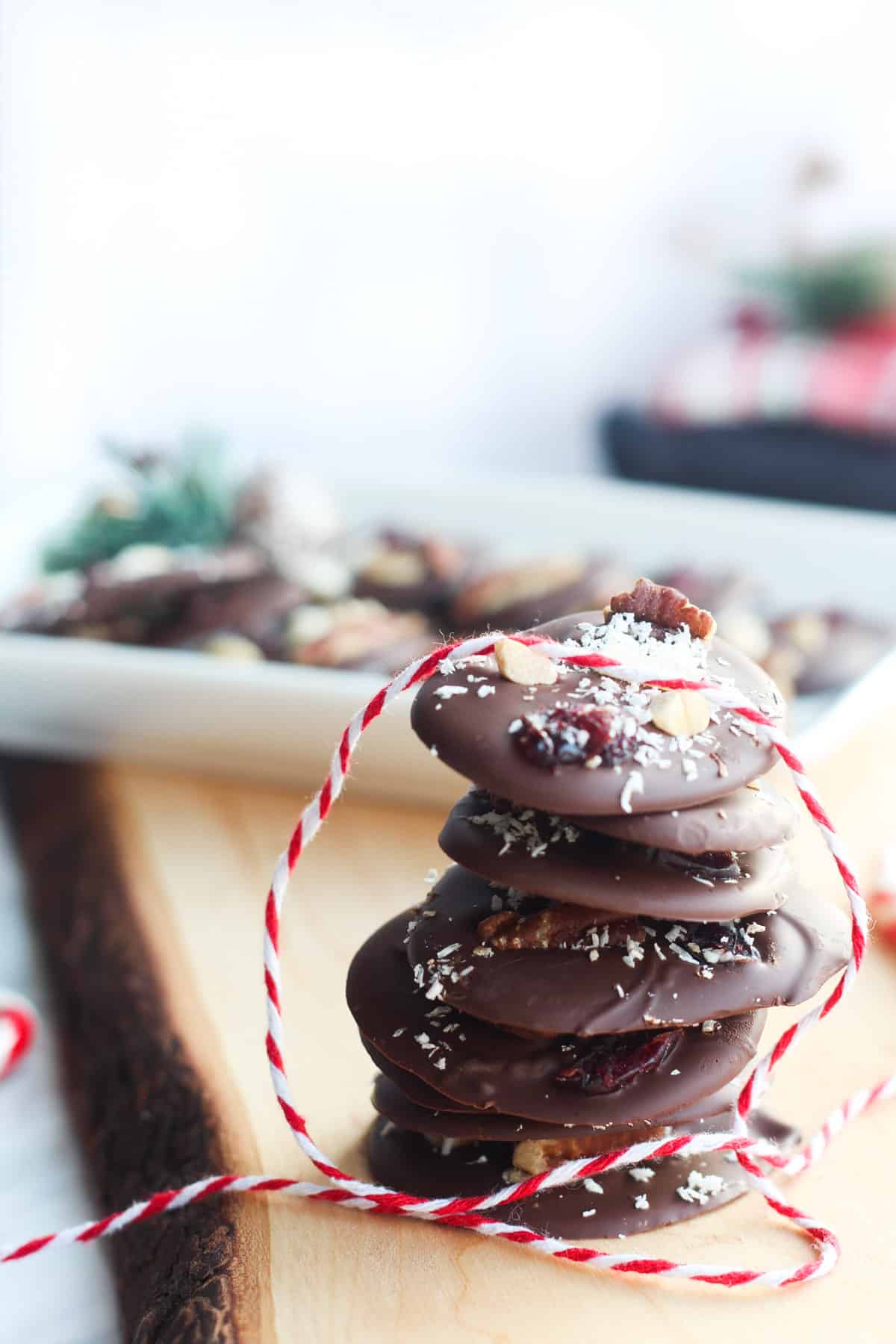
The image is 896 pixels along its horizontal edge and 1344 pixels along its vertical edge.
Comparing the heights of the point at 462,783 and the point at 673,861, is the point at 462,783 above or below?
below

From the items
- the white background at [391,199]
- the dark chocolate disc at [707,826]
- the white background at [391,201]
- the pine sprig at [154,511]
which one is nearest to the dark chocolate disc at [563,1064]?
the dark chocolate disc at [707,826]

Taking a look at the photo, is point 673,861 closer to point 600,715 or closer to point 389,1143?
point 600,715

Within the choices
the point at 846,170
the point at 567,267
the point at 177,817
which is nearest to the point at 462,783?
the point at 177,817

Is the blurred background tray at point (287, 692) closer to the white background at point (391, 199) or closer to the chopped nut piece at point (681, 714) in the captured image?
the chopped nut piece at point (681, 714)

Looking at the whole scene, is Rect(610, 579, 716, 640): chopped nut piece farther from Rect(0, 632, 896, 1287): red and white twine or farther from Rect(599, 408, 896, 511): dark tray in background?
Rect(599, 408, 896, 511): dark tray in background

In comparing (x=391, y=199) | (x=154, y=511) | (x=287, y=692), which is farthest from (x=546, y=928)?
(x=391, y=199)
